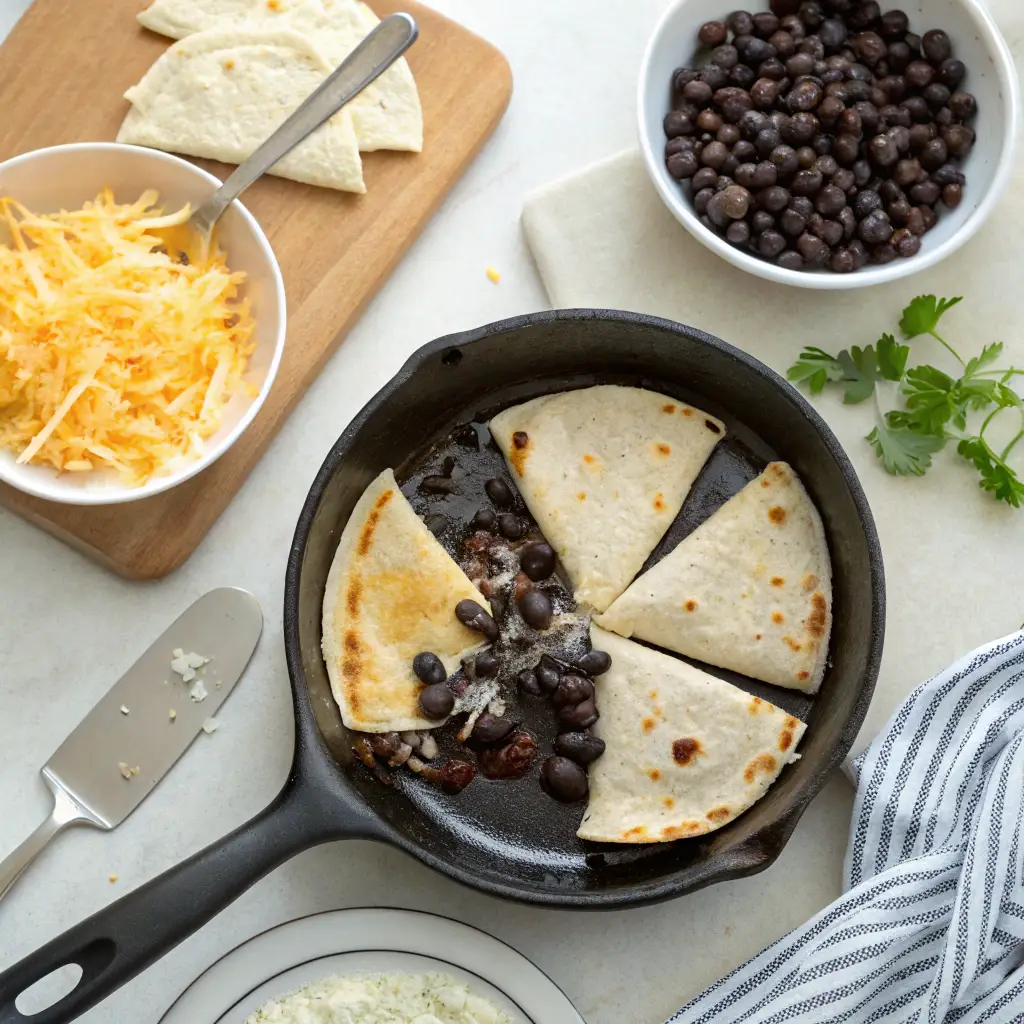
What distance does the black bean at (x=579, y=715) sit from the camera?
10.5 ft

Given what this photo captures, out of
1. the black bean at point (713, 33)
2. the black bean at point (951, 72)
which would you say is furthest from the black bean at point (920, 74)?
the black bean at point (713, 33)

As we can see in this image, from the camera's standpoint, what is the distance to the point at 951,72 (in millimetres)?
3389

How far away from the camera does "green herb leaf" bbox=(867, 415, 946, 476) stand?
3383mm

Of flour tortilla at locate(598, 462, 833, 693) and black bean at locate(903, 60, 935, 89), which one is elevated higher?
black bean at locate(903, 60, 935, 89)

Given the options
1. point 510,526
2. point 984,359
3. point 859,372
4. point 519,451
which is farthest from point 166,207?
point 984,359

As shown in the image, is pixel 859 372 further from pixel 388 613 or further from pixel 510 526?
pixel 388 613

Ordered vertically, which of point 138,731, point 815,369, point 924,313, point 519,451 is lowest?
point 138,731

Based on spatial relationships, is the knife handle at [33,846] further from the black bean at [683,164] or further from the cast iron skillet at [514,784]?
the black bean at [683,164]

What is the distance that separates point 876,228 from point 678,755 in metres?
1.59

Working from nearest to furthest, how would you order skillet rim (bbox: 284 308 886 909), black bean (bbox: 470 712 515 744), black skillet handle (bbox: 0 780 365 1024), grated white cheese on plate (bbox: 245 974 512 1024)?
black skillet handle (bbox: 0 780 365 1024) → skillet rim (bbox: 284 308 886 909) → grated white cheese on plate (bbox: 245 974 512 1024) → black bean (bbox: 470 712 515 744)

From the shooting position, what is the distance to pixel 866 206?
3312 mm

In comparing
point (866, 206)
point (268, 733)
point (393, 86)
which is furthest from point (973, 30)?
point (268, 733)

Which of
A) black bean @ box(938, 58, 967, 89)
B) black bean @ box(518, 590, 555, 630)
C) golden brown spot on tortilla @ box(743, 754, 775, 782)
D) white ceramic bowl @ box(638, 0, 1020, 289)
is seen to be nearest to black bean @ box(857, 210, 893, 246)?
white ceramic bowl @ box(638, 0, 1020, 289)

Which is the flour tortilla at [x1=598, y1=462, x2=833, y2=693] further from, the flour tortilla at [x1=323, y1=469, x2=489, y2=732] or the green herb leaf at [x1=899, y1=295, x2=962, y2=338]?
the green herb leaf at [x1=899, y1=295, x2=962, y2=338]
